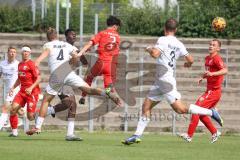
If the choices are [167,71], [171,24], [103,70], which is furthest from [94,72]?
[171,24]

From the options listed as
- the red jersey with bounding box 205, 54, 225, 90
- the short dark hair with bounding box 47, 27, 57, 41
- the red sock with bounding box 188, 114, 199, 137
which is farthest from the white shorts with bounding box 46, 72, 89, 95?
the red jersey with bounding box 205, 54, 225, 90

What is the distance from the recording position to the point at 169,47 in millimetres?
16219

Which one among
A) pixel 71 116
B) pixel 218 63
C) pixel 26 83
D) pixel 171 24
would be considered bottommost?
pixel 71 116

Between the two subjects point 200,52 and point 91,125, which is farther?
point 200,52

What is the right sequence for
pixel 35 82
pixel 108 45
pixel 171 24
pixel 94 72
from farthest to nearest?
1. pixel 108 45
2. pixel 94 72
3. pixel 35 82
4. pixel 171 24

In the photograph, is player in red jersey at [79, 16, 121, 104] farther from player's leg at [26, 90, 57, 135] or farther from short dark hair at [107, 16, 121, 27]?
player's leg at [26, 90, 57, 135]

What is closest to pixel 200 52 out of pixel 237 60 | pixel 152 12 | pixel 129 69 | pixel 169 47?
pixel 237 60

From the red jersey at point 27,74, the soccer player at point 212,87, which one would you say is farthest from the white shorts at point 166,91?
the red jersey at point 27,74

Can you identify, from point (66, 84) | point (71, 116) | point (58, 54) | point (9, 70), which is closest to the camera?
point (58, 54)

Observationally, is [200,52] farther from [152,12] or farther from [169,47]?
[169,47]

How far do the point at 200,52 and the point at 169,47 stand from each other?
13.6 metres

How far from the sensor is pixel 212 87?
61.6 feet

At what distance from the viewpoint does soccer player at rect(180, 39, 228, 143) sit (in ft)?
59.5

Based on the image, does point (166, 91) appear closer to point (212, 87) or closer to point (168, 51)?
point (168, 51)
